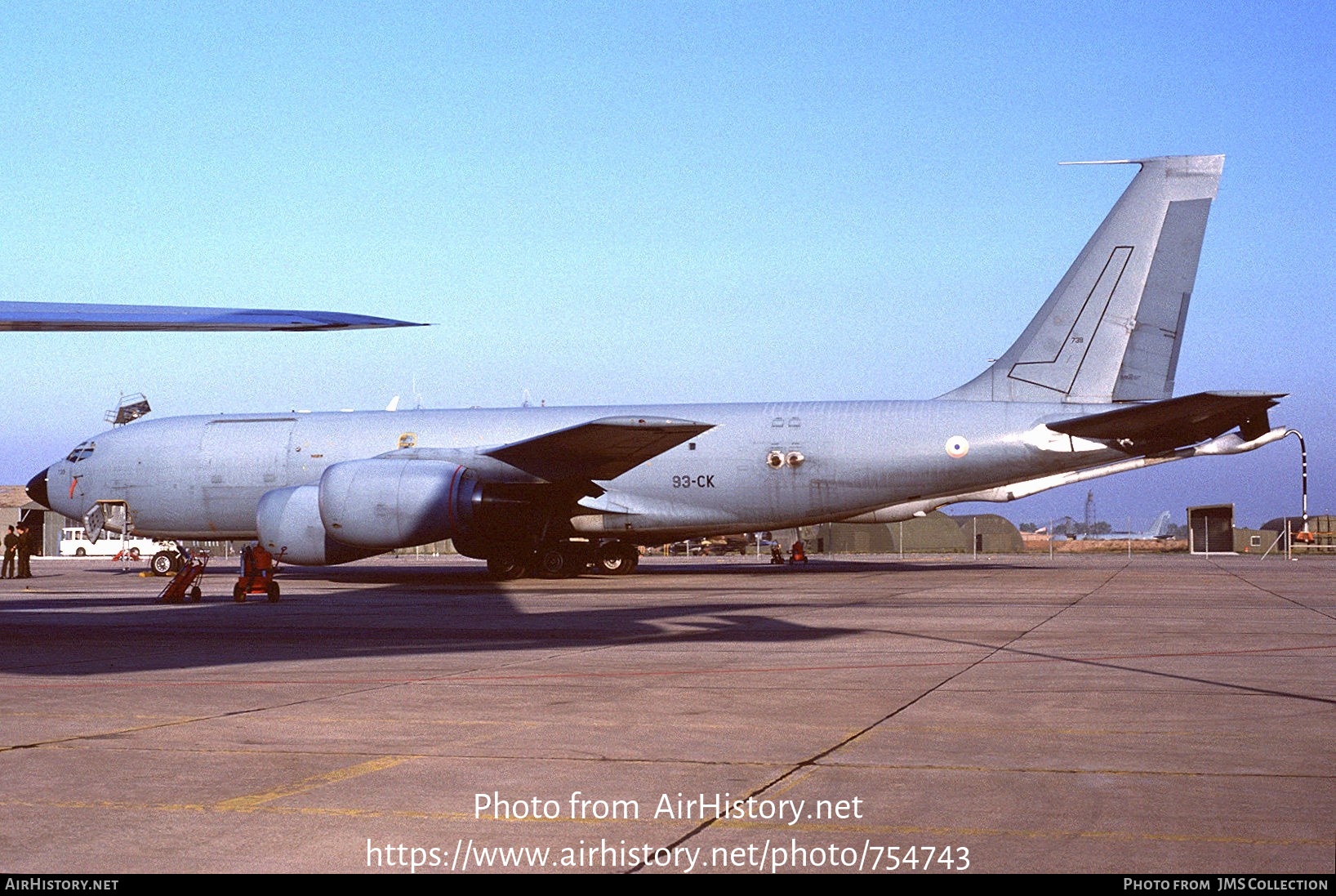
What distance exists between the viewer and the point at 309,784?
18.7 ft

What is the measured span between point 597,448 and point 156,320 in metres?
18.3

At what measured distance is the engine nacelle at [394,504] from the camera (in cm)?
2492

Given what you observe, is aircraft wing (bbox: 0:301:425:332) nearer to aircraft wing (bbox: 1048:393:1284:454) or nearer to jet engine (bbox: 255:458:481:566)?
jet engine (bbox: 255:458:481:566)

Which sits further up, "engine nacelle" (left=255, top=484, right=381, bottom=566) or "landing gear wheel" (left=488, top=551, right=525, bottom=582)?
"engine nacelle" (left=255, top=484, right=381, bottom=566)

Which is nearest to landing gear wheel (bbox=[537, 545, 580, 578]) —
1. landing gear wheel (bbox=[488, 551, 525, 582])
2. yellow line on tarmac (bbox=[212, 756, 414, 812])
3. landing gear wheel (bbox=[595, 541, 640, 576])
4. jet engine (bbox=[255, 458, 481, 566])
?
landing gear wheel (bbox=[488, 551, 525, 582])

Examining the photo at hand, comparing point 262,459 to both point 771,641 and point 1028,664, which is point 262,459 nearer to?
point 771,641

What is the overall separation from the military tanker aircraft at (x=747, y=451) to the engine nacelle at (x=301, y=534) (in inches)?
1.8

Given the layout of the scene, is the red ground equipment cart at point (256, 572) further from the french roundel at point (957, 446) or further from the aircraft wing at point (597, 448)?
the french roundel at point (957, 446)

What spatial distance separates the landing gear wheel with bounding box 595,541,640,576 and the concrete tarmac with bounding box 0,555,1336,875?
1648cm

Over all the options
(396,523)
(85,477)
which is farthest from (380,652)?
(85,477)

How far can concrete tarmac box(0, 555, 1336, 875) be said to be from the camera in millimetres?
4523

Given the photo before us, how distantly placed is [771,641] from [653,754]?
262 inches

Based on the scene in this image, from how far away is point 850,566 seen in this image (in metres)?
38.6

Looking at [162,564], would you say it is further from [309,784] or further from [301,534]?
[309,784]
